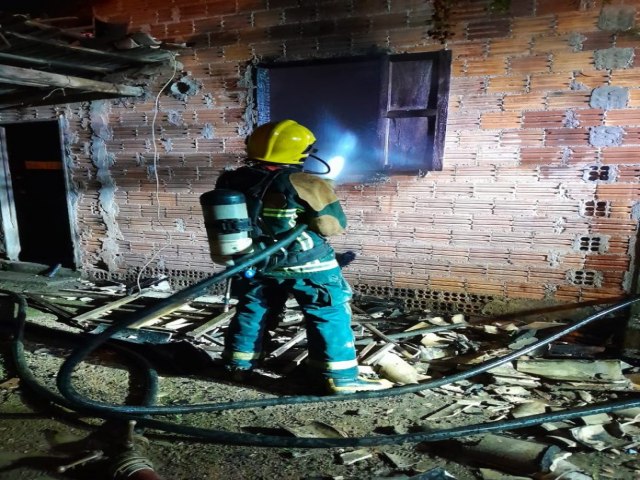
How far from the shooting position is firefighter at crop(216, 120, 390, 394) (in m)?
2.99

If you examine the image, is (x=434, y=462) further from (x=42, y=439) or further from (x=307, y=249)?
(x=42, y=439)

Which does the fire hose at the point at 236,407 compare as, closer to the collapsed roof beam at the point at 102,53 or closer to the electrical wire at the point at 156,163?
the collapsed roof beam at the point at 102,53

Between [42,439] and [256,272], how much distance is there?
172 cm

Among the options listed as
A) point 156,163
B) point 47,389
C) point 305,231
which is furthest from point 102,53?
point 47,389

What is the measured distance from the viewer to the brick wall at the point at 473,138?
4098mm

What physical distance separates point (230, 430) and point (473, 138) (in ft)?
12.0

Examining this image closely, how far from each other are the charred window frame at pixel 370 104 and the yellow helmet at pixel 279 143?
1954 mm

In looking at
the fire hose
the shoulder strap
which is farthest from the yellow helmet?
the fire hose

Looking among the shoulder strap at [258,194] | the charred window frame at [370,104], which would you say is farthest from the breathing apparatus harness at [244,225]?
the charred window frame at [370,104]

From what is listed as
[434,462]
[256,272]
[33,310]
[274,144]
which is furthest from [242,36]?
[434,462]

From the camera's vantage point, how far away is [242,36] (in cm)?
507

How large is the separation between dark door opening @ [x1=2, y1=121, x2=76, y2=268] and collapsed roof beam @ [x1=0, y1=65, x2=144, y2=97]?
6.84 feet

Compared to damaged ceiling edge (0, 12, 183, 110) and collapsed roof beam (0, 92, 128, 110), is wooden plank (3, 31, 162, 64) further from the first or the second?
collapsed roof beam (0, 92, 128, 110)

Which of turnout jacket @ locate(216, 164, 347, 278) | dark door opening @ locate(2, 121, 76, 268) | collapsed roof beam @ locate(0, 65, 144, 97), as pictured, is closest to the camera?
turnout jacket @ locate(216, 164, 347, 278)
